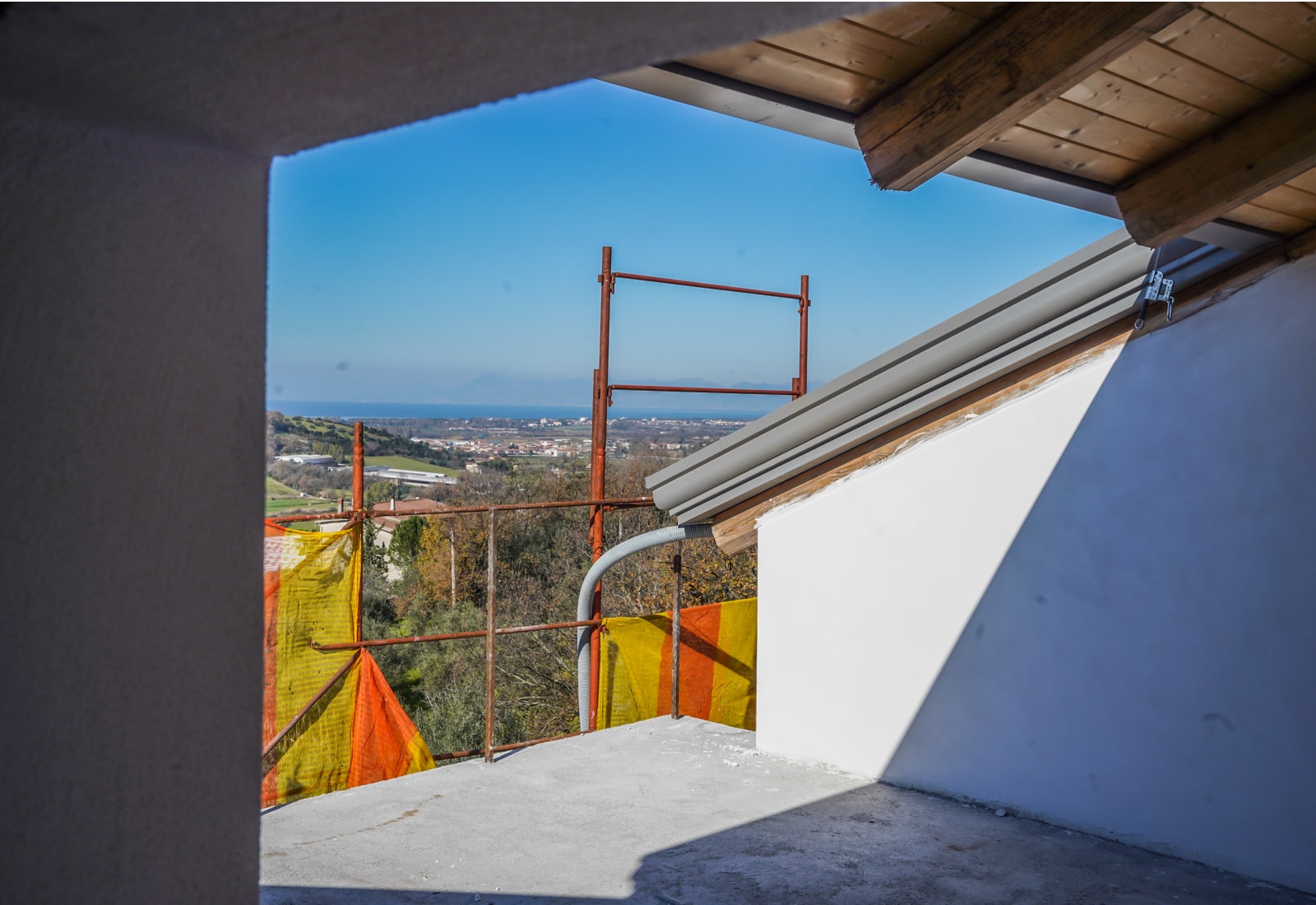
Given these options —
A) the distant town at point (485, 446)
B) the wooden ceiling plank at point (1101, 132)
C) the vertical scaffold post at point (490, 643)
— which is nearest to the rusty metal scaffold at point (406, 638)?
the vertical scaffold post at point (490, 643)

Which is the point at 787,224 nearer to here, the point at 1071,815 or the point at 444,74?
the point at 1071,815

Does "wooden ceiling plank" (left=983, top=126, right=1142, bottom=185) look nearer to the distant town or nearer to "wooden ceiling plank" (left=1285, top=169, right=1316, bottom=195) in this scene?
"wooden ceiling plank" (left=1285, top=169, right=1316, bottom=195)

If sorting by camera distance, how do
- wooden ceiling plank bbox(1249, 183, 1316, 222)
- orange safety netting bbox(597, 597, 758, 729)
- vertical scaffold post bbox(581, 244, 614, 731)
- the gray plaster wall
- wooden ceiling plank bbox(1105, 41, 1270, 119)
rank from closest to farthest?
the gray plaster wall → wooden ceiling plank bbox(1105, 41, 1270, 119) → wooden ceiling plank bbox(1249, 183, 1316, 222) → orange safety netting bbox(597, 597, 758, 729) → vertical scaffold post bbox(581, 244, 614, 731)

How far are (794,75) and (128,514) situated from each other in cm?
153

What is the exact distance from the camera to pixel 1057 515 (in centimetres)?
388

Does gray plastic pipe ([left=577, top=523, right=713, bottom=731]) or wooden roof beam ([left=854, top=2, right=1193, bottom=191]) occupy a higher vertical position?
wooden roof beam ([left=854, top=2, right=1193, bottom=191])

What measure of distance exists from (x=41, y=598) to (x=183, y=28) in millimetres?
542

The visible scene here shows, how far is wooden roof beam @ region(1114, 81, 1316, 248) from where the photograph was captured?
7.43 ft

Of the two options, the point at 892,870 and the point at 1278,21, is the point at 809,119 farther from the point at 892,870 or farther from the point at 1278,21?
the point at 892,870

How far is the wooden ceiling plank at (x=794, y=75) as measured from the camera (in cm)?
181

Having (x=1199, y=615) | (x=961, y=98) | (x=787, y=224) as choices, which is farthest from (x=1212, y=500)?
(x=787, y=224)

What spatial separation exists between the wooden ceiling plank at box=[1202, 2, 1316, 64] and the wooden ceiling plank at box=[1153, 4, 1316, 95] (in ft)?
0.05

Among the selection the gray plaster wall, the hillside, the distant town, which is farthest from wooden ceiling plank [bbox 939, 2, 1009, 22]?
the distant town

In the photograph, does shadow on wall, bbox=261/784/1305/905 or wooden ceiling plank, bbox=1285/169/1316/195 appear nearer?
wooden ceiling plank, bbox=1285/169/1316/195
